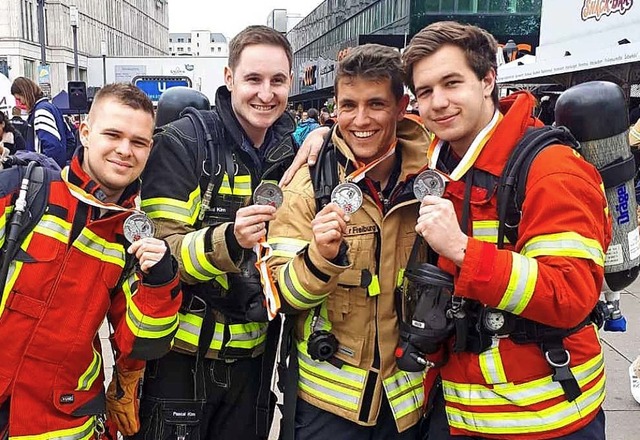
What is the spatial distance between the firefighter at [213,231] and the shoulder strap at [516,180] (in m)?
0.96

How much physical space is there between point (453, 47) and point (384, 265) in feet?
2.76

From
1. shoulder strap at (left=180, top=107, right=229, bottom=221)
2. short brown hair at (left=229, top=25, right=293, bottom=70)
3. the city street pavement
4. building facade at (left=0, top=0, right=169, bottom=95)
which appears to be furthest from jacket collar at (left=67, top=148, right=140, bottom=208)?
building facade at (left=0, top=0, right=169, bottom=95)

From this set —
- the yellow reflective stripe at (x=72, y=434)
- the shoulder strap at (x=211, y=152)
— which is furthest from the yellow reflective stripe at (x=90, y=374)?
the shoulder strap at (x=211, y=152)

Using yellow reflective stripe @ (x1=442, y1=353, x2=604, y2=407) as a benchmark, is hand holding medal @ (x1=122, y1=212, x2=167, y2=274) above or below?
above

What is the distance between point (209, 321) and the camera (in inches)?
104

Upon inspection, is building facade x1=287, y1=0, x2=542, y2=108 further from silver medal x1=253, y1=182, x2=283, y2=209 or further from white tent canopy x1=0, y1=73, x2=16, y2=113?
silver medal x1=253, y1=182, x2=283, y2=209

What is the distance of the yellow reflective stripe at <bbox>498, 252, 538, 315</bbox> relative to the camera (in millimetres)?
1850

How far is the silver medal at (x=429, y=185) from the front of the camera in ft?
6.68

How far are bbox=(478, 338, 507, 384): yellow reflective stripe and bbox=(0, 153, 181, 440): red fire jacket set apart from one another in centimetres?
113

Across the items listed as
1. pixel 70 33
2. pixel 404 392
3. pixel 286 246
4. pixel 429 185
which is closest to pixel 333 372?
pixel 404 392

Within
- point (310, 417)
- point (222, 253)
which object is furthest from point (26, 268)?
point (310, 417)

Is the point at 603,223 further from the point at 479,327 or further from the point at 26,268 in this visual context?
the point at 26,268

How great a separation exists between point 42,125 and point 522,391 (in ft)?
24.3

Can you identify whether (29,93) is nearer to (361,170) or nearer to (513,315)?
(361,170)
